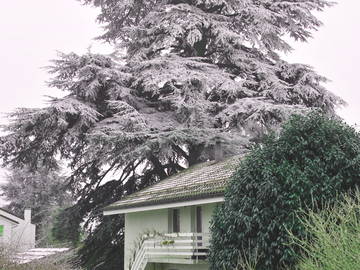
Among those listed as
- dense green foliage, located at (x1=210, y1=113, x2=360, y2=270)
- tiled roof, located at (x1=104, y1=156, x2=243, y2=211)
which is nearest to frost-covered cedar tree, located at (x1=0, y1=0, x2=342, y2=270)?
tiled roof, located at (x1=104, y1=156, x2=243, y2=211)

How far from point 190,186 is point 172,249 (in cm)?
Result: 203

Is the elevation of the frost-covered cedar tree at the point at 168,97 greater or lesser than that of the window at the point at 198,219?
greater

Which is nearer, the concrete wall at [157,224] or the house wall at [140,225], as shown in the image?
the concrete wall at [157,224]

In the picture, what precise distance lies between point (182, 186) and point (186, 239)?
2.32 m

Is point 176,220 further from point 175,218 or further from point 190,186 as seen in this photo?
point 190,186

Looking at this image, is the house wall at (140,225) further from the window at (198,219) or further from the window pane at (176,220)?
the window at (198,219)

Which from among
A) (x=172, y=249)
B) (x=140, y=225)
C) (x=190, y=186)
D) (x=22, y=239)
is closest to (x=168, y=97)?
(x=140, y=225)

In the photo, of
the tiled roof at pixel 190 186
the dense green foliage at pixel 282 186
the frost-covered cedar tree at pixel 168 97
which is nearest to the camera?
the dense green foliage at pixel 282 186

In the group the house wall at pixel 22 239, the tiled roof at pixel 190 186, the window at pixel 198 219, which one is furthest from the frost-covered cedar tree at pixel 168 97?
the window at pixel 198 219

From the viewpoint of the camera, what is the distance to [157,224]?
2039cm

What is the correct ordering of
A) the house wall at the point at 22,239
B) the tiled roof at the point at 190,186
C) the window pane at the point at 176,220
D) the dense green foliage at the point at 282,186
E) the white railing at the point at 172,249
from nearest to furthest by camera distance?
the dense green foliage at the point at 282,186 → the tiled roof at the point at 190,186 → the white railing at the point at 172,249 → the house wall at the point at 22,239 → the window pane at the point at 176,220

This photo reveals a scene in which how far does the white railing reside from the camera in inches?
651

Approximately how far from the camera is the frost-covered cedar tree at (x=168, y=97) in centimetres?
2270

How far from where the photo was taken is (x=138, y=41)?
1054 inches
